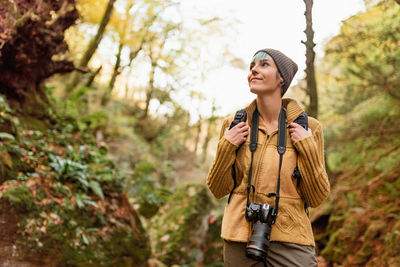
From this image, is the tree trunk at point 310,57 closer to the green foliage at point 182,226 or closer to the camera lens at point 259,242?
the camera lens at point 259,242

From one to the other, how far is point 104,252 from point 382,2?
18.4 feet

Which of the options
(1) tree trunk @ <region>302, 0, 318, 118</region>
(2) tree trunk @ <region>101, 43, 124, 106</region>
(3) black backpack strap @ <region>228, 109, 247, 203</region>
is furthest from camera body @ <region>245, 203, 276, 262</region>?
(2) tree trunk @ <region>101, 43, 124, 106</region>

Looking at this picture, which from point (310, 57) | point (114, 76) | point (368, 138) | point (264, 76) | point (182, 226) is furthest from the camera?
point (114, 76)

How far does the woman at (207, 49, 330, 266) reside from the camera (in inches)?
85.0

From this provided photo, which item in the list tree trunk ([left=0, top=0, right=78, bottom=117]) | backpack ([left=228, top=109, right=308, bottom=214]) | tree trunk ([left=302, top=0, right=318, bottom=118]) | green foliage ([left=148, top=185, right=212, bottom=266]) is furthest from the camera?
green foliage ([left=148, top=185, right=212, bottom=266])

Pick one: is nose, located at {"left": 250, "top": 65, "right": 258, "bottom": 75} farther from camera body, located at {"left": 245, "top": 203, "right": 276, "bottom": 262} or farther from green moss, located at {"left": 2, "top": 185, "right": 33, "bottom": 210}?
green moss, located at {"left": 2, "top": 185, "right": 33, "bottom": 210}

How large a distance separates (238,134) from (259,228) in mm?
662

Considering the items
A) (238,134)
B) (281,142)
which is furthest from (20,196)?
(281,142)

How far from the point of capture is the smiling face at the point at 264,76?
7.98ft

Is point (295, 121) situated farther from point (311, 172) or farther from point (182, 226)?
point (182, 226)

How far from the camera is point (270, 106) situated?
248 cm

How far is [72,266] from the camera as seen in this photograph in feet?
14.6

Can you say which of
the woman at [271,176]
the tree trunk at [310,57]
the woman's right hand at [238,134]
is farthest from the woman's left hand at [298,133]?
the tree trunk at [310,57]

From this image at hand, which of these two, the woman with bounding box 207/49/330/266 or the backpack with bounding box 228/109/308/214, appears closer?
the woman with bounding box 207/49/330/266
